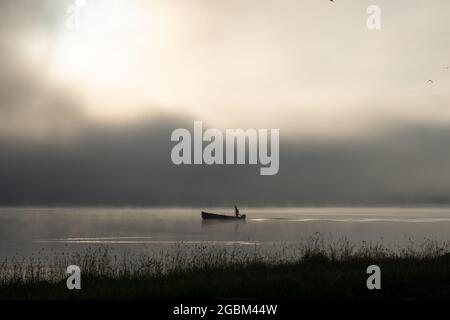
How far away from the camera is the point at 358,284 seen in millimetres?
18344
